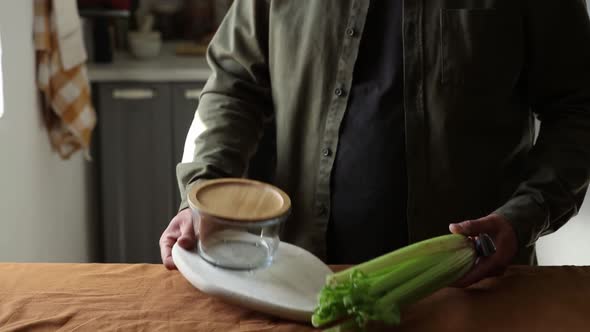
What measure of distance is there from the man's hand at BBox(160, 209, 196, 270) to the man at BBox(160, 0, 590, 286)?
14 cm

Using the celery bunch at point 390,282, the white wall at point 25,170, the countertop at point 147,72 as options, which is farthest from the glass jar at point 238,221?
the countertop at point 147,72

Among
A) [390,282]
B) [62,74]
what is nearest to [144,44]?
[62,74]

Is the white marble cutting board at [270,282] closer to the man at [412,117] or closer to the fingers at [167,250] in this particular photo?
the fingers at [167,250]

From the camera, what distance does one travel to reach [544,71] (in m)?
1.31

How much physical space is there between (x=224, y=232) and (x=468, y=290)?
13.6 inches

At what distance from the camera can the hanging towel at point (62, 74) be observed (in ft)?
7.39

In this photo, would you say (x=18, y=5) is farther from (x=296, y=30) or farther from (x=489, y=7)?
(x=489, y=7)

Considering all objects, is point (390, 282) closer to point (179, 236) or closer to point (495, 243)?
point (495, 243)

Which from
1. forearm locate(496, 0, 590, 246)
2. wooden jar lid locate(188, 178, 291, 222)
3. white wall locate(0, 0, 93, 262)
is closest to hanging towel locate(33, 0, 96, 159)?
white wall locate(0, 0, 93, 262)

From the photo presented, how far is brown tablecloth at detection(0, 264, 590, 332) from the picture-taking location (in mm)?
947

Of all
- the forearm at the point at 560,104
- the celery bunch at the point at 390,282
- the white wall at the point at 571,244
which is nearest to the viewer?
the celery bunch at the point at 390,282

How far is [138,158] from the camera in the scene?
2861 millimetres

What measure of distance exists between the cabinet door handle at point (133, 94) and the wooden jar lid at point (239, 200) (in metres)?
1.76

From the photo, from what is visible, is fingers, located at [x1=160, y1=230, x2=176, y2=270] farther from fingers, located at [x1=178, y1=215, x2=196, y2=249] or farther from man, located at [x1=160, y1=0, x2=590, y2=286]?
man, located at [x1=160, y1=0, x2=590, y2=286]
